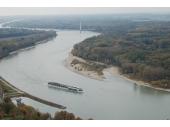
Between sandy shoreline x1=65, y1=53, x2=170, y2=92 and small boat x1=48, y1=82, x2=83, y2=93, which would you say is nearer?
small boat x1=48, y1=82, x2=83, y2=93

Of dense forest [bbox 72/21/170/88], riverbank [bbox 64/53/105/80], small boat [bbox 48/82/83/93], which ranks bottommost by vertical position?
riverbank [bbox 64/53/105/80]

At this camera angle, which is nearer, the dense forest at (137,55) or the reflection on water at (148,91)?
the reflection on water at (148,91)

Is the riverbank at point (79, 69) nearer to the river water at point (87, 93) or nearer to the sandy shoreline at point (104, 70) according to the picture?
the sandy shoreline at point (104, 70)

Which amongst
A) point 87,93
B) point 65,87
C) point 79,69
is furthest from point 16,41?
point 87,93

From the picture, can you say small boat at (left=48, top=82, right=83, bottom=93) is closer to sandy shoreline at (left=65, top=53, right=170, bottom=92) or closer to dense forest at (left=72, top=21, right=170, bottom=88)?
sandy shoreline at (left=65, top=53, right=170, bottom=92)

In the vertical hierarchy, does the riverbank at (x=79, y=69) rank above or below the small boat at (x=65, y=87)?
below

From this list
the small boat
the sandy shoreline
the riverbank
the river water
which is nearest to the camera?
the river water

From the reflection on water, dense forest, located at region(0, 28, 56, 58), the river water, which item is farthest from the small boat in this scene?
dense forest, located at region(0, 28, 56, 58)

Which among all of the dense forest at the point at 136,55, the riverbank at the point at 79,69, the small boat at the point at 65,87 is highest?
the dense forest at the point at 136,55

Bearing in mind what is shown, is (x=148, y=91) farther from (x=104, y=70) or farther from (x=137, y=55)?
(x=137, y=55)

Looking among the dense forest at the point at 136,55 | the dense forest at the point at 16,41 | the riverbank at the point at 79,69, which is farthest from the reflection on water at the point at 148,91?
the dense forest at the point at 16,41
